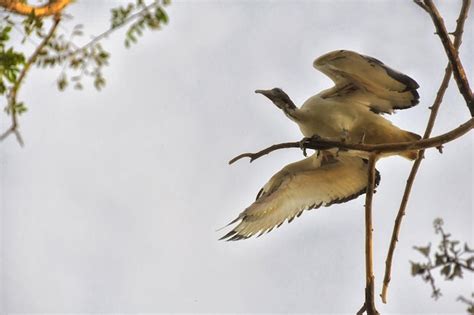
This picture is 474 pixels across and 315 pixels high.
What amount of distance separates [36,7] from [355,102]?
11.8ft

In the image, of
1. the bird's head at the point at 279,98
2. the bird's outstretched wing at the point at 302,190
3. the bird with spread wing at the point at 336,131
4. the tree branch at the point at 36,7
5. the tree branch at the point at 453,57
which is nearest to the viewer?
the tree branch at the point at 36,7

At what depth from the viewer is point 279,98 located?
7121 mm

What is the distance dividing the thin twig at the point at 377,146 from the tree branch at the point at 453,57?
179 mm

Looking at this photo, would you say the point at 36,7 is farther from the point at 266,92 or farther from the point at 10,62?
the point at 266,92

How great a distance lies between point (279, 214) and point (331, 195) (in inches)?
24.2

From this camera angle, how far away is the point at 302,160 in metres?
7.57

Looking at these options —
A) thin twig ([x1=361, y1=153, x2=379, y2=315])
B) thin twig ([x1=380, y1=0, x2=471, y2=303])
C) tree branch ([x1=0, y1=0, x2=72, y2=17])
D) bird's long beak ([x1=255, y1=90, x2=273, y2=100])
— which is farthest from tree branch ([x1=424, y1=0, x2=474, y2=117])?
tree branch ([x1=0, y1=0, x2=72, y2=17])

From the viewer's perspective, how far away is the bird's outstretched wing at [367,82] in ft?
21.8

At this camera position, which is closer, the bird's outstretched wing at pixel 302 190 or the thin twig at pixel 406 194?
the thin twig at pixel 406 194

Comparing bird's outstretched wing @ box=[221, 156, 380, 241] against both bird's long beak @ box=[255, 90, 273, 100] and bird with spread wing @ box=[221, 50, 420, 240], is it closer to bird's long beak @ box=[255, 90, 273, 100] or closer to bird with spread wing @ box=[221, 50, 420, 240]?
bird with spread wing @ box=[221, 50, 420, 240]

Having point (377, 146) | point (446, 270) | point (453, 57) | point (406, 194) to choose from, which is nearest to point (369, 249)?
point (406, 194)

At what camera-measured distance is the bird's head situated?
709 centimetres

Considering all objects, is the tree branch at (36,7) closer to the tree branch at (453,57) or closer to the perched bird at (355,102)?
the tree branch at (453,57)

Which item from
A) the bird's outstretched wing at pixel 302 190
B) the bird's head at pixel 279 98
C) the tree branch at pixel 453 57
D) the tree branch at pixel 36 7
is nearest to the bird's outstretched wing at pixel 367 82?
the bird's head at pixel 279 98
